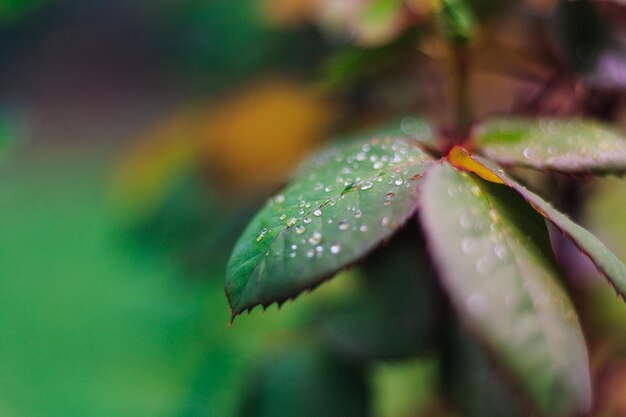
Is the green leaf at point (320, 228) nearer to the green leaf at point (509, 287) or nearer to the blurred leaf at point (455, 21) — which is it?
the green leaf at point (509, 287)

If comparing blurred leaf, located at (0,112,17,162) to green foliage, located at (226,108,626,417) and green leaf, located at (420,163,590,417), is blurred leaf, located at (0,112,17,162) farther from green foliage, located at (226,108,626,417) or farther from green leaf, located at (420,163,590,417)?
green leaf, located at (420,163,590,417)

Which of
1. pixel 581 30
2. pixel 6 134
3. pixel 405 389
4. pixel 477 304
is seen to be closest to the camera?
pixel 477 304

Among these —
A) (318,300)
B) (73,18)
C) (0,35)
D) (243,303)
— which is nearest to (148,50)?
(73,18)

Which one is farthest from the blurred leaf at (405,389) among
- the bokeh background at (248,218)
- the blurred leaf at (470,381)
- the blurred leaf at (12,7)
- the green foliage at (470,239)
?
the blurred leaf at (12,7)

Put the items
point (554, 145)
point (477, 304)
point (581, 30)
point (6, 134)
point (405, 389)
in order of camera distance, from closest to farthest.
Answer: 1. point (477, 304)
2. point (554, 145)
3. point (581, 30)
4. point (6, 134)
5. point (405, 389)

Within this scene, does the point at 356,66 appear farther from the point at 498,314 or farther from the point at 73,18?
the point at 73,18

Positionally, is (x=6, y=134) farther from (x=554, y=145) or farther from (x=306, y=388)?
(x=554, y=145)

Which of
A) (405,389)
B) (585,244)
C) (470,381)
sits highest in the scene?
(585,244)

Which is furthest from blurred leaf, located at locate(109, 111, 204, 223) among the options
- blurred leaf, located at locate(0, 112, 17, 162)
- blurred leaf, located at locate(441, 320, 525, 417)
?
blurred leaf, located at locate(441, 320, 525, 417)

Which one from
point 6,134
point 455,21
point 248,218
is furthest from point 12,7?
point 455,21
